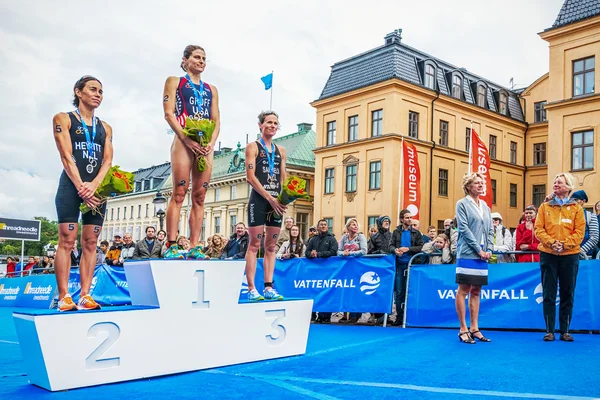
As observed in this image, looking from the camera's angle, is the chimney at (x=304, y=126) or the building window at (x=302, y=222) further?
the chimney at (x=304, y=126)

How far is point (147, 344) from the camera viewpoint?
527cm

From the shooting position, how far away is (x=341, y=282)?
10.6 m

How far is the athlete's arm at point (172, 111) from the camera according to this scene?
5.89 meters

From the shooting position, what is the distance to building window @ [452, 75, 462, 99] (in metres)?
40.0

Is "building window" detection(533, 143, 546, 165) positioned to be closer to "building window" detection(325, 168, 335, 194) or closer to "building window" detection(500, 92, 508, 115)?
"building window" detection(500, 92, 508, 115)

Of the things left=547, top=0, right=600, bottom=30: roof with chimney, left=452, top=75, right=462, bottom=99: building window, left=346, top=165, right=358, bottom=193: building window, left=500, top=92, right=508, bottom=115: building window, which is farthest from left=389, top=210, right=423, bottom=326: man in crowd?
left=500, top=92, right=508, bottom=115: building window

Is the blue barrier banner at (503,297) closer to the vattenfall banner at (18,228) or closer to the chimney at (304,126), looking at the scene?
the vattenfall banner at (18,228)

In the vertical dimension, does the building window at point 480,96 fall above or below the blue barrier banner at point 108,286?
above

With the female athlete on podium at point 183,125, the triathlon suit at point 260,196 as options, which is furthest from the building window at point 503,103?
the female athlete on podium at point 183,125

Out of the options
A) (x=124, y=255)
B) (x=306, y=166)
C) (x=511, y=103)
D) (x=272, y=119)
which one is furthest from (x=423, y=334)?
(x=306, y=166)

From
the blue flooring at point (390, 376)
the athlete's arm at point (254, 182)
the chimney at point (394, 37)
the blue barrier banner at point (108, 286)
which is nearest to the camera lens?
the blue flooring at point (390, 376)

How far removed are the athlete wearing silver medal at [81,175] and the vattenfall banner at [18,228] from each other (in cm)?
2428

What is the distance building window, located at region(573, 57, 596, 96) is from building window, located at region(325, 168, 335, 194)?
17549mm

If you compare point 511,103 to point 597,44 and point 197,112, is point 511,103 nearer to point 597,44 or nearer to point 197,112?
point 597,44
